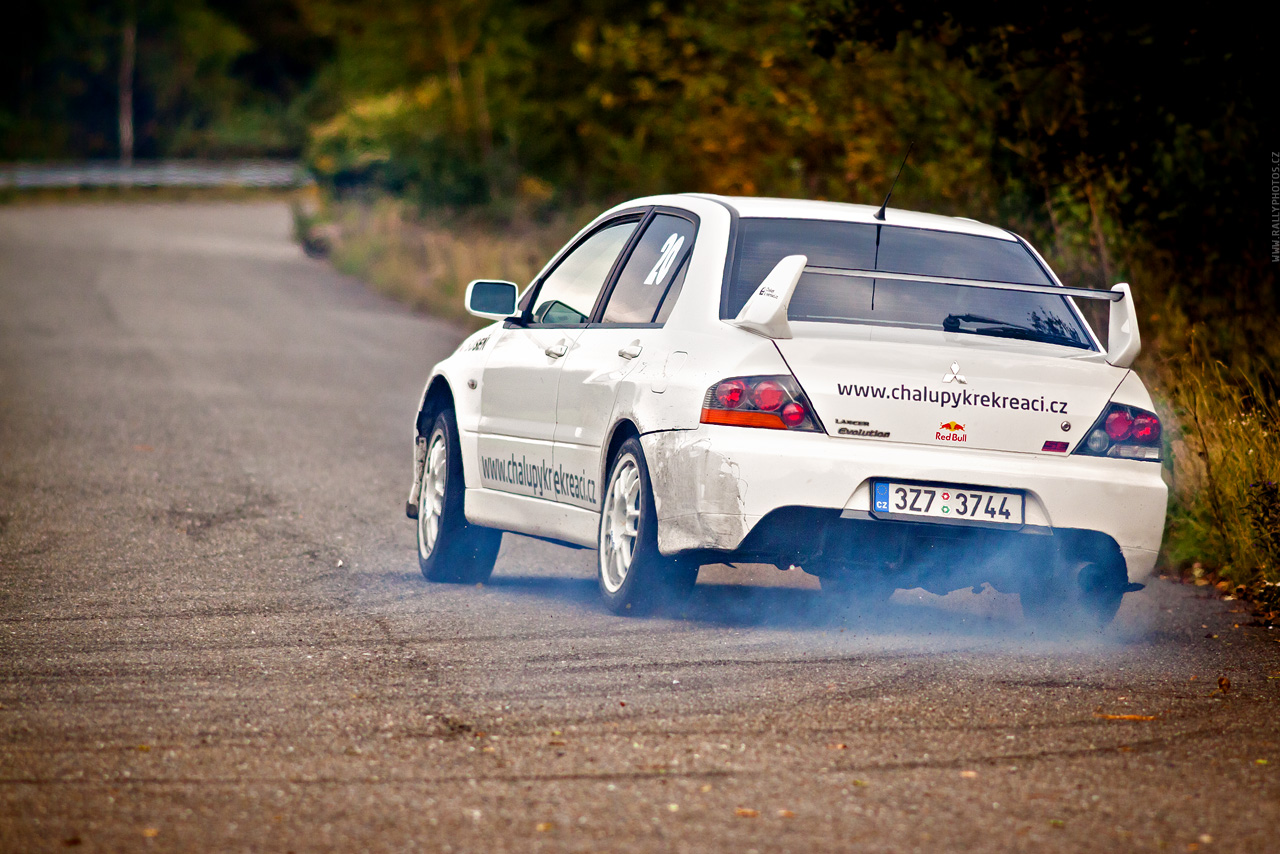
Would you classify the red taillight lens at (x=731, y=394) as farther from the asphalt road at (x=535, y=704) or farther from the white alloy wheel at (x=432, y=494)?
the white alloy wheel at (x=432, y=494)

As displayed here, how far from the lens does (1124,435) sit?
7039mm

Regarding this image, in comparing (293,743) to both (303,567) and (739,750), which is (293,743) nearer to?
(739,750)

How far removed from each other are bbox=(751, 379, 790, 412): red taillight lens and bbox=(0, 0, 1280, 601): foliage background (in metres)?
2.85

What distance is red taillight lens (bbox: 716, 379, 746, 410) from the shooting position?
684cm

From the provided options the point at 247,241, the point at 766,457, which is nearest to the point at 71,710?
the point at 766,457

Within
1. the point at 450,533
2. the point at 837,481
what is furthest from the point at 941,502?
the point at 450,533

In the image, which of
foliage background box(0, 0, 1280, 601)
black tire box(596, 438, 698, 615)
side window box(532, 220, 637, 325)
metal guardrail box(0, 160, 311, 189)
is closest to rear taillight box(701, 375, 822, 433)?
black tire box(596, 438, 698, 615)

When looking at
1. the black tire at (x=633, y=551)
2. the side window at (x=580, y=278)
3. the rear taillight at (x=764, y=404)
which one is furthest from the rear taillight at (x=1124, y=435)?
the side window at (x=580, y=278)


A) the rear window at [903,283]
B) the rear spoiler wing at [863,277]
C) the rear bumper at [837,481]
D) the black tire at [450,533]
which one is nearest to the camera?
the rear bumper at [837,481]

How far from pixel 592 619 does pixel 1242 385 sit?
4928 mm

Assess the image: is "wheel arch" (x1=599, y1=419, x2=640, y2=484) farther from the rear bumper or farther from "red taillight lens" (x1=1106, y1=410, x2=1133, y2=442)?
"red taillight lens" (x1=1106, y1=410, x2=1133, y2=442)

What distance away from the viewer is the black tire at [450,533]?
28.9ft

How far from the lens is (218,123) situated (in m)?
87.9

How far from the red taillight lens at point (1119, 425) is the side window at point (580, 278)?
2.31 metres
